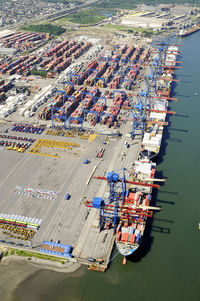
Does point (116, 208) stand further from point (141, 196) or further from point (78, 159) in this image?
point (78, 159)

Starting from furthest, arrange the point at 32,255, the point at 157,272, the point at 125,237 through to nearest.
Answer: the point at 125,237 < the point at 32,255 < the point at 157,272

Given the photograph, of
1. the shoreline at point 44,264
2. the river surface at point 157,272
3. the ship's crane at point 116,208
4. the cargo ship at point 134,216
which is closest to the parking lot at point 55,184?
the shoreline at point 44,264

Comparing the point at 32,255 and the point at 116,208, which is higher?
the point at 116,208

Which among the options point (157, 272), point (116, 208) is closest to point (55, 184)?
point (116, 208)

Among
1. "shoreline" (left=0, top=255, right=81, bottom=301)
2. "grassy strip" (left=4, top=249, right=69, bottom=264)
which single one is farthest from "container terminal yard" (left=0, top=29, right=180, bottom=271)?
"shoreline" (left=0, top=255, right=81, bottom=301)

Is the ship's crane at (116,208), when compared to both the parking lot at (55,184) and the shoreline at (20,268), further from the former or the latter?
the shoreline at (20,268)

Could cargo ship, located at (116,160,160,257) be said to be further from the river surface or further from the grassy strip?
Answer: the grassy strip

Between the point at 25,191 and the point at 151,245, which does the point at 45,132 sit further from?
the point at 151,245

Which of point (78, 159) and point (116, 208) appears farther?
point (78, 159)
